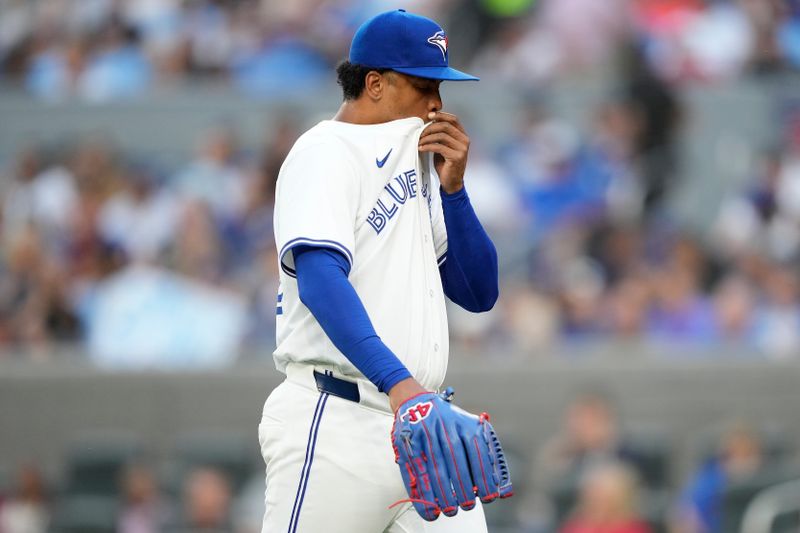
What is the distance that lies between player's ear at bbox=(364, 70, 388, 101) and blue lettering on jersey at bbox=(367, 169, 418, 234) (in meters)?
0.19

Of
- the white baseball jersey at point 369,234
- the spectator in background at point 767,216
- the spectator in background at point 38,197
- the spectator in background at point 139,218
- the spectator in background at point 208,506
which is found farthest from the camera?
the spectator in background at point 38,197

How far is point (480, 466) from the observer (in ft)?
10.2

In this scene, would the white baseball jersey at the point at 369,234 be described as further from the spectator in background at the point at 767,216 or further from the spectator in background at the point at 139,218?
the spectator in background at the point at 139,218

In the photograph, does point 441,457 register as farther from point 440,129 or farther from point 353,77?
point 353,77

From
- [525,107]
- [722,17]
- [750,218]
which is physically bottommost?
[750,218]

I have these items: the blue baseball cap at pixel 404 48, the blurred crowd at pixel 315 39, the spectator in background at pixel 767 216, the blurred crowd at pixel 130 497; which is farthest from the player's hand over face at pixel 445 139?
the blurred crowd at pixel 315 39

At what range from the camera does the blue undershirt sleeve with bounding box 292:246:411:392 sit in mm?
3051

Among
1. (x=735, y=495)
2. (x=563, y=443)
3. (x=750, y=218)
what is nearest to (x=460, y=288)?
(x=735, y=495)

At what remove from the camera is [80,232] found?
35.7 ft

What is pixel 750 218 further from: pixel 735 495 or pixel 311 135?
pixel 311 135

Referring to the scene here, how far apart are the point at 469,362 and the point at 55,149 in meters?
4.25

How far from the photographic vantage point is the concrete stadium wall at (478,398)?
938cm

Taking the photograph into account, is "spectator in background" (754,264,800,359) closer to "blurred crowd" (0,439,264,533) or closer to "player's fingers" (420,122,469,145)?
"blurred crowd" (0,439,264,533)

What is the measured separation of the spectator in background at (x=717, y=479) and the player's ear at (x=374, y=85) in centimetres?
474
